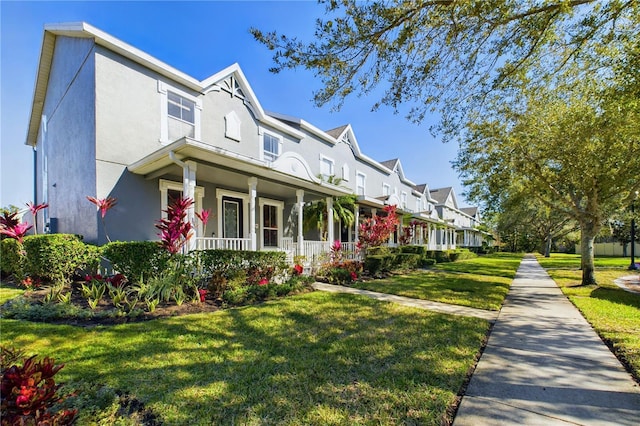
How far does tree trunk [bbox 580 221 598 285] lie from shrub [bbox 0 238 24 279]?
17.7m

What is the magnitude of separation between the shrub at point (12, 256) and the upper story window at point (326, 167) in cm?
1194

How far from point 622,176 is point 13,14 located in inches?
583

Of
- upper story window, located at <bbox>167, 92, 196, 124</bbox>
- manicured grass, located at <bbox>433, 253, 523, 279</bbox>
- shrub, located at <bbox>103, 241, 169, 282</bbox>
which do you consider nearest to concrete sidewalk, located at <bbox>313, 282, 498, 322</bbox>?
shrub, located at <bbox>103, 241, 169, 282</bbox>

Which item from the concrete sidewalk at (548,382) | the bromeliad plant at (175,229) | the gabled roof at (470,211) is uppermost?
the gabled roof at (470,211)

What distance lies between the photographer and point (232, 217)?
37.2 ft

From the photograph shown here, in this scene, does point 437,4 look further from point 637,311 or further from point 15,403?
point 637,311

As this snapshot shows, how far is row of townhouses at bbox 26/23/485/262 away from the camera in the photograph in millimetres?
8031

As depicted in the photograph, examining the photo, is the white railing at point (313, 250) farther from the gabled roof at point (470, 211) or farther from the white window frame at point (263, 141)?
the gabled roof at point (470, 211)

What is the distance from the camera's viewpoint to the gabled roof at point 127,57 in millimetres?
8188

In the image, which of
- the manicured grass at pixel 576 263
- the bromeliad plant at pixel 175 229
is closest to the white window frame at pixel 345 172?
the bromeliad plant at pixel 175 229

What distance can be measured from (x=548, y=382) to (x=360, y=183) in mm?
16988

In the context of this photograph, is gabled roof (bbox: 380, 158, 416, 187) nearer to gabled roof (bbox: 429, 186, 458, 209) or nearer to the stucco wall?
gabled roof (bbox: 429, 186, 458, 209)

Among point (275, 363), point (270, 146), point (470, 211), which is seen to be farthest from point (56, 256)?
point (470, 211)

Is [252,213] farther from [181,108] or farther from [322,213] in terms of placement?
[322,213]
